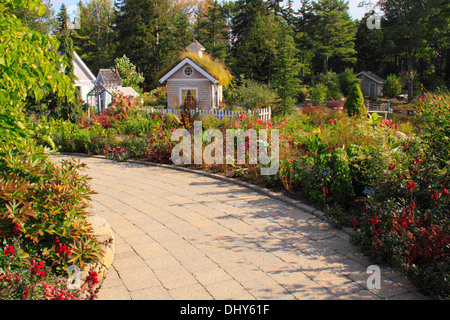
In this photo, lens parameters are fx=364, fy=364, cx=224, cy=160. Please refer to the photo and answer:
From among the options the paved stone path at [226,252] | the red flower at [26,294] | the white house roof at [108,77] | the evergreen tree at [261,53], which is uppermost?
the evergreen tree at [261,53]

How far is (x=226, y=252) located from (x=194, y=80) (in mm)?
14962

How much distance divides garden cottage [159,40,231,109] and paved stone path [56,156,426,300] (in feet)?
40.2

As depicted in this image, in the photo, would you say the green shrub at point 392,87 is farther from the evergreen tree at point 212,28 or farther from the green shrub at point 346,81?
the evergreen tree at point 212,28

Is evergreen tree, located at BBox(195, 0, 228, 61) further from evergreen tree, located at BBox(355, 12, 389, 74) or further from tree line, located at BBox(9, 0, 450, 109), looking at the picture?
evergreen tree, located at BBox(355, 12, 389, 74)

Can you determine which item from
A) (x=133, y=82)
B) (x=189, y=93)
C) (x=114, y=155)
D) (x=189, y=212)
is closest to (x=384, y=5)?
(x=133, y=82)

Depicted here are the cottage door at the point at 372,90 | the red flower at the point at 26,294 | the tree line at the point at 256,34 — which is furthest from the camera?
the cottage door at the point at 372,90

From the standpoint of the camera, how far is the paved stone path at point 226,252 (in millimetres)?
3197

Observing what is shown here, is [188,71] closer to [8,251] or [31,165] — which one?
[31,165]

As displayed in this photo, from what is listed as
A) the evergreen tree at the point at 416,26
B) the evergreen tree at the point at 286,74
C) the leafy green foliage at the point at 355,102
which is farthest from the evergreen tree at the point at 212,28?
the leafy green foliage at the point at 355,102

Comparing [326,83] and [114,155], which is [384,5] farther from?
[114,155]

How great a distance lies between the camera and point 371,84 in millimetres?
42688

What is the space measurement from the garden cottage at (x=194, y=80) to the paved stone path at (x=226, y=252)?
1225cm

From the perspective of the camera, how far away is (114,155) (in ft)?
32.0
